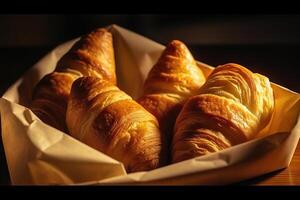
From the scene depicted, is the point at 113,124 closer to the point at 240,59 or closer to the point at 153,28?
the point at 240,59

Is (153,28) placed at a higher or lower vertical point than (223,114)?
lower

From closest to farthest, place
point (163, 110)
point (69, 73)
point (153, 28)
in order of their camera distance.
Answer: point (163, 110), point (69, 73), point (153, 28)

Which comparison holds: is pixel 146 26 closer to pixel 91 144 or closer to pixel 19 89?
pixel 19 89

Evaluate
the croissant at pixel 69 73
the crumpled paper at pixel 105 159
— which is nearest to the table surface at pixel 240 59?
the croissant at pixel 69 73

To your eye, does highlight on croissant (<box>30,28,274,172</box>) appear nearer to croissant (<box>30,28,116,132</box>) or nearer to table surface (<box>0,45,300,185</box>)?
croissant (<box>30,28,116,132</box>)

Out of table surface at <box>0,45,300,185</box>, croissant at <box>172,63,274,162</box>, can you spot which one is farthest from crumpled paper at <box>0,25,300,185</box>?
table surface at <box>0,45,300,185</box>

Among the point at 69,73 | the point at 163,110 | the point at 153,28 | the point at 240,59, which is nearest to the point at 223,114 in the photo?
the point at 163,110

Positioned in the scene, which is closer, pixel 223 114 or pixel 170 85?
pixel 223 114

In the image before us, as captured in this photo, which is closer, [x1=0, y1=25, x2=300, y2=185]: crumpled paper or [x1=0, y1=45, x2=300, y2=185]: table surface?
[x1=0, y1=25, x2=300, y2=185]: crumpled paper

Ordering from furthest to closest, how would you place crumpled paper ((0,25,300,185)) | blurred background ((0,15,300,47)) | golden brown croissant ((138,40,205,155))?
blurred background ((0,15,300,47))
golden brown croissant ((138,40,205,155))
crumpled paper ((0,25,300,185))
